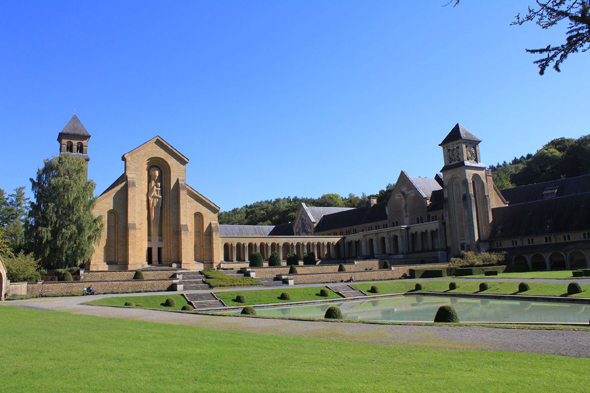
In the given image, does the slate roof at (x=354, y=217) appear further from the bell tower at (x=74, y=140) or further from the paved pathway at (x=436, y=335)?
the paved pathway at (x=436, y=335)

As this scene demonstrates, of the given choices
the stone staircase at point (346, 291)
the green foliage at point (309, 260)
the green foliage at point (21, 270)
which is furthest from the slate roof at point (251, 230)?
the stone staircase at point (346, 291)

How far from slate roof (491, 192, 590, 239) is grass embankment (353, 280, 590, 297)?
658 inches

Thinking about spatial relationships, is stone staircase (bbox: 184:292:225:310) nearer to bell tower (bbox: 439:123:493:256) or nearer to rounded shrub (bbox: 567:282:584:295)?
rounded shrub (bbox: 567:282:584:295)

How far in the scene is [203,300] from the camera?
26734 millimetres

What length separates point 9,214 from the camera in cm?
5228

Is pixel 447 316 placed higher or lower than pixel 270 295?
higher

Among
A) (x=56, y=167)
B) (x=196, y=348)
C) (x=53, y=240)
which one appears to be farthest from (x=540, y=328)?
(x=56, y=167)

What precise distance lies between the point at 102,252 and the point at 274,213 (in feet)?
202

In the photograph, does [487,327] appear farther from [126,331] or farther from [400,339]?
[126,331]

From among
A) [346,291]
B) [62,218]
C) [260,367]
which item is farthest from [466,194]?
[260,367]

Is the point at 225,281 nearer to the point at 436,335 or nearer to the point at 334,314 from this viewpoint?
the point at 334,314

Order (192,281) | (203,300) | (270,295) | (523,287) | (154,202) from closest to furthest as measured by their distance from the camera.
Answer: (523,287) < (203,300) < (270,295) < (192,281) < (154,202)

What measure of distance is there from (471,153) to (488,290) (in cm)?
2823

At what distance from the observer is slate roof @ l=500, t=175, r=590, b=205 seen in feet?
167
